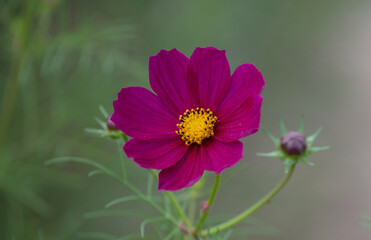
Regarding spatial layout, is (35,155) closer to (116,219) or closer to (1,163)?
(1,163)

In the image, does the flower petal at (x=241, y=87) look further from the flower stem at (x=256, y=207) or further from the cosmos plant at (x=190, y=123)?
the flower stem at (x=256, y=207)

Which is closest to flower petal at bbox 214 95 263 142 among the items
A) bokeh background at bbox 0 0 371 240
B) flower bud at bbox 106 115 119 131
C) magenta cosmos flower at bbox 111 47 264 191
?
magenta cosmos flower at bbox 111 47 264 191

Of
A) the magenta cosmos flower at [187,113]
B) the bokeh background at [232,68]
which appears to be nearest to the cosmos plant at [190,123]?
the magenta cosmos flower at [187,113]

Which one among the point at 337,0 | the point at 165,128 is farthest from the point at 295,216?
the point at 165,128

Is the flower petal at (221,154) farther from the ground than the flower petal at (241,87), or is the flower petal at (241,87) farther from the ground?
the flower petal at (241,87)

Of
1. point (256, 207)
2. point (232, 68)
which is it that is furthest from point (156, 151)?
point (232, 68)

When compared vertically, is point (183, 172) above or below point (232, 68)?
below

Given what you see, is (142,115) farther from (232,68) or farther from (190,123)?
(232,68)
